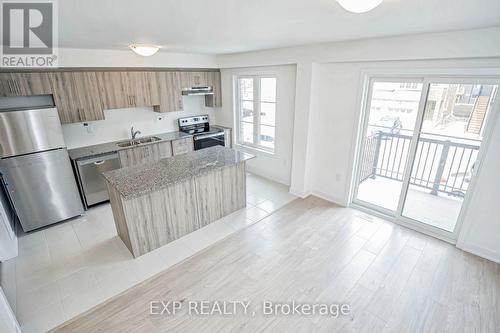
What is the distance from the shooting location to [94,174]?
13.1ft

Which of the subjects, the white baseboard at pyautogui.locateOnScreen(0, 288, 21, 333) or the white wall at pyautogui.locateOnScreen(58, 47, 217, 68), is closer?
the white baseboard at pyautogui.locateOnScreen(0, 288, 21, 333)

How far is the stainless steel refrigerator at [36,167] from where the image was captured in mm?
3088

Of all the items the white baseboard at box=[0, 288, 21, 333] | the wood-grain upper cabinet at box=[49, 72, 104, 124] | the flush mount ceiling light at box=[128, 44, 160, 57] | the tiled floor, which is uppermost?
the flush mount ceiling light at box=[128, 44, 160, 57]

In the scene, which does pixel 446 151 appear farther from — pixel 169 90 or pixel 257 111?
pixel 169 90

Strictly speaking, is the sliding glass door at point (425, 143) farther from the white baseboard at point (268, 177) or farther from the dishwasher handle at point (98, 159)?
the dishwasher handle at point (98, 159)

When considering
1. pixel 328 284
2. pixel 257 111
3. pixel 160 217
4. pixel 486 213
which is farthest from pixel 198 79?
pixel 486 213

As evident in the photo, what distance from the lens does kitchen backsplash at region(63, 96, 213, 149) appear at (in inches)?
166

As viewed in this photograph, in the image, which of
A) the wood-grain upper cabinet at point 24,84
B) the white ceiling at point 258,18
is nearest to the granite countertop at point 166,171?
the white ceiling at point 258,18

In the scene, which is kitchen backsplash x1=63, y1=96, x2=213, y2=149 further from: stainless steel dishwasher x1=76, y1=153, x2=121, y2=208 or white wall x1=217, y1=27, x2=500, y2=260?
white wall x1=217, y1=27, x2=500, y2=260

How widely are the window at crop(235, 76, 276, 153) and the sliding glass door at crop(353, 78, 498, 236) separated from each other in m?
1.93

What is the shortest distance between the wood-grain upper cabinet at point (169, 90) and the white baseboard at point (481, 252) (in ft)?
16.9

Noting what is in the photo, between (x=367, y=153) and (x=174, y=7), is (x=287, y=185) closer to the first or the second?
(x=367, y=153)

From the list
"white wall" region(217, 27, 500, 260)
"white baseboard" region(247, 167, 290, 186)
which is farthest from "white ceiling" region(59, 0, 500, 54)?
"white baseboard" region(247, 167, 290, 186)

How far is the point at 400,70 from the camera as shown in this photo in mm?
3135
